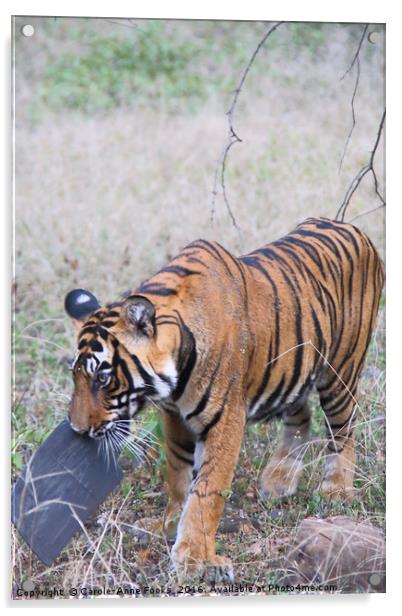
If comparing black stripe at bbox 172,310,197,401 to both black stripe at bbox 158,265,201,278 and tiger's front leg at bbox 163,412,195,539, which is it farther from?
tiger's front leg at bbox 163,412,195,539

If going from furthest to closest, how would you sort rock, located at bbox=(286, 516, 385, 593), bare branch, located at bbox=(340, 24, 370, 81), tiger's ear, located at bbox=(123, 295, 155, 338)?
bare branch, located at bbox=(340, 24, 370, 81), rock, located at bbox=(286, 516, 385, 593), tiger's ear, located at bbox=(123, 295, 155, 338)

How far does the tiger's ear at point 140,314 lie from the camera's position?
3.32 meters

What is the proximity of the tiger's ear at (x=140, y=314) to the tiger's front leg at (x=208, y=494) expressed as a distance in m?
0.38

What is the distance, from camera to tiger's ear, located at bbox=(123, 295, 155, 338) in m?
3.32

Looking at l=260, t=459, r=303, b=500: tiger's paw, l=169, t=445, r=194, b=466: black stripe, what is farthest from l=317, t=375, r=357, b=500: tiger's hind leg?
l=169, t=445, r=194, b=466: black stripe

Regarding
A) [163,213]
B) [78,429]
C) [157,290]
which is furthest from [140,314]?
[163,213]

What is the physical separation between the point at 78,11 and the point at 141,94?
71 centimetres

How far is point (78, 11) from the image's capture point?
146 inches

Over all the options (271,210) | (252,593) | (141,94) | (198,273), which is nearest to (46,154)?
(141,94)

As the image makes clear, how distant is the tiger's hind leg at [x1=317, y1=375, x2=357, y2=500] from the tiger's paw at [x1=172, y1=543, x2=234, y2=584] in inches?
21.9

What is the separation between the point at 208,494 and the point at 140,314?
2.13 feet

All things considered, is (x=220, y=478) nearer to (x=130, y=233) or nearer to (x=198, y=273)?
(x=198, y=273)

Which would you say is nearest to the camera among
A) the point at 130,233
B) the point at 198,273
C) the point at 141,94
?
the point at 198,273

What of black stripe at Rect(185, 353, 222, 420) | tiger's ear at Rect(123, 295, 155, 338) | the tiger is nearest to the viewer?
tiger's ear at Rect(123, 295, 155, 338)
